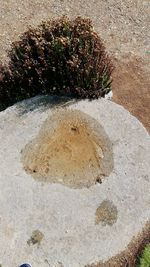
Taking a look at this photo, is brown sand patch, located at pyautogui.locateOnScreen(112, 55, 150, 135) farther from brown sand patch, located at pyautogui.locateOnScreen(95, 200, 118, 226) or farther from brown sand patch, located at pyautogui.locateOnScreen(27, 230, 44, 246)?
brown sand patch, located at pyautogui.locateOnScreen(27, 230, 44, 246)

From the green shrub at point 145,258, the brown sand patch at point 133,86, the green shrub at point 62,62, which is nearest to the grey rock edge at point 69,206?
the green shrub at point 145,258

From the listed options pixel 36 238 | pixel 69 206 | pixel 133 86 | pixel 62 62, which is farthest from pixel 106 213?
pixel 133 86

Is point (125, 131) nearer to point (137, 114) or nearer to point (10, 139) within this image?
point (137, 114)

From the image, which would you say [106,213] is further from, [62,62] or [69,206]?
[62,62]

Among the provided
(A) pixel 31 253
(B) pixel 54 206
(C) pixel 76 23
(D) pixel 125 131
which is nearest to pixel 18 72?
(C) pixel 76 23

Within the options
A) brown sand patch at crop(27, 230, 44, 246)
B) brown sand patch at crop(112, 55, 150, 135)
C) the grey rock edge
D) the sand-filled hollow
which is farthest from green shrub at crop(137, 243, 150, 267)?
brown sand patch at crop(112, 55, 150, 135)

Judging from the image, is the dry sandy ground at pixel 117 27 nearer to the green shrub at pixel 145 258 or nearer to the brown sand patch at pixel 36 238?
the green shrub at pixel 145 258

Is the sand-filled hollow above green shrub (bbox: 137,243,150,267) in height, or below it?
above
